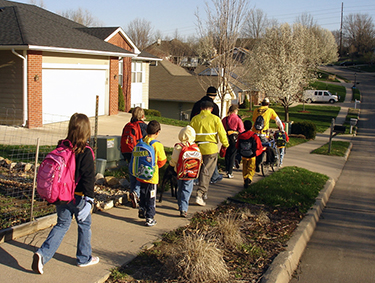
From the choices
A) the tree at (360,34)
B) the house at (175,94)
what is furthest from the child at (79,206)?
the tree at (360,34)

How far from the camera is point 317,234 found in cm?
648

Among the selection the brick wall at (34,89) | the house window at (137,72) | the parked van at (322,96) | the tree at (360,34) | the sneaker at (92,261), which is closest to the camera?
the sneaker at (92,261)

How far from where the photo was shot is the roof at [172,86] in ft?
112

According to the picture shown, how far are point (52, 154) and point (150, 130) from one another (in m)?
1.90

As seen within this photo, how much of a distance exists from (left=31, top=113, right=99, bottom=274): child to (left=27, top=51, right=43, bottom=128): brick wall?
11006mm

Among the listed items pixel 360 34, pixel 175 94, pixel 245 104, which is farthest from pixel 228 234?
pixel 360 34

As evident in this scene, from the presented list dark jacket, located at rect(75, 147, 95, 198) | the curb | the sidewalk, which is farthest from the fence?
the curb

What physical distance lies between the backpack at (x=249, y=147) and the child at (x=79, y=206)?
4.44m

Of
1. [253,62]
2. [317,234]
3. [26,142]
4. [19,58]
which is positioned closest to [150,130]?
[317,234]

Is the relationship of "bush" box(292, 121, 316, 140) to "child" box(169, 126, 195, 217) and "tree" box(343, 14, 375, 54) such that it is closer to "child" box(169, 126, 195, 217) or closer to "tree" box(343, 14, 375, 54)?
"child" box(169, 126, 195, 217)

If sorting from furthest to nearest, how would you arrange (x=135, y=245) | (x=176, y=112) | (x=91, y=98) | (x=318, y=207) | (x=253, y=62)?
(x=253, y=62), (x=176, y=112), (x=91, y=98), (x=318, y=207), (x=135, y=245)

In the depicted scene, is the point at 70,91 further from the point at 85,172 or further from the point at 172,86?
the point at 172,86

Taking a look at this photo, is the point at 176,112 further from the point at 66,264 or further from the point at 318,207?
the point at 66,264

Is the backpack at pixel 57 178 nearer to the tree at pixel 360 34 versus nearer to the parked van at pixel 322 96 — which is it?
the parked van at pixel 322 96
